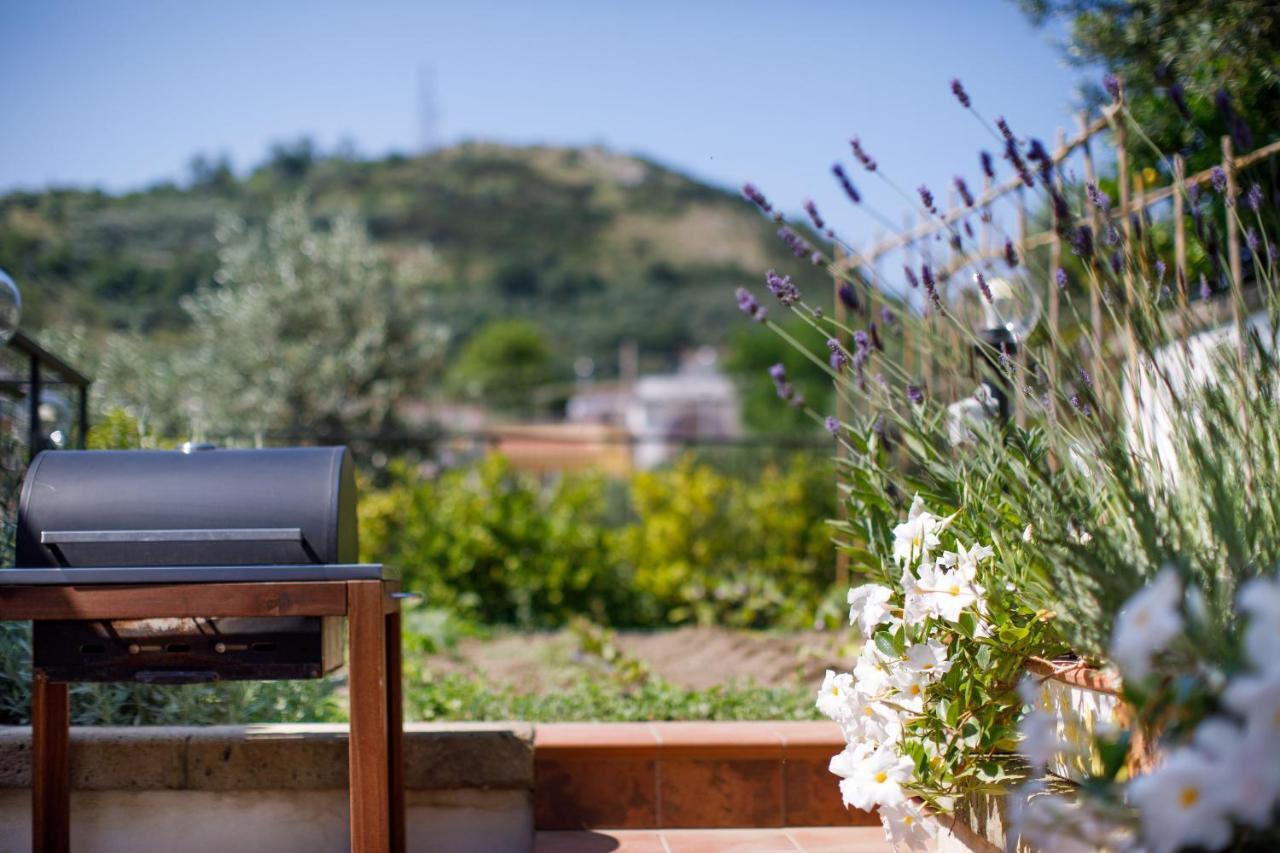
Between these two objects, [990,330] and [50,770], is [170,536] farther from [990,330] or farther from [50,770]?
[990,330]

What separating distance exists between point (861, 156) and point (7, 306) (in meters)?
2.12

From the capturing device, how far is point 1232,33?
135 inches

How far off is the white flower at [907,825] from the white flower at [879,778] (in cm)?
3

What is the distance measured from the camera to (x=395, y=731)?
2.70 metres

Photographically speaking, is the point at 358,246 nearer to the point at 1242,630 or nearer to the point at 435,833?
the point at 435,833

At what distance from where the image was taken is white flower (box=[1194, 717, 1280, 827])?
1129 mm

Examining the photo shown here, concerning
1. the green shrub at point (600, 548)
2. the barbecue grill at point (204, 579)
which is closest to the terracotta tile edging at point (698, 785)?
the barbecue grill at point (204, 579)

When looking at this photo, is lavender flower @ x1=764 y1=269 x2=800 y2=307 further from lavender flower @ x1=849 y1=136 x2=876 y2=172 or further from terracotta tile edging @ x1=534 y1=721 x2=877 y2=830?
terracotta tile edging @ x1=534 y1=721 x2=877 y2=830

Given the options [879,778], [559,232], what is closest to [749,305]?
[879,778]

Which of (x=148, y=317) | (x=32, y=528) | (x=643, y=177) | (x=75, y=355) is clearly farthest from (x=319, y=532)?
(x=643, y=177)

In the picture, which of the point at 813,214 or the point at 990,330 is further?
the point at 990,330

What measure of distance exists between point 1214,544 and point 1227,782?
24.9 inches

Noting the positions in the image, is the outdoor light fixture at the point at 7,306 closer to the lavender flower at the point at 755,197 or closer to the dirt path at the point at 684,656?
the lavender flower at the point at 755,197

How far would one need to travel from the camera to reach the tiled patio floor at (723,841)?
2859 millimetres
